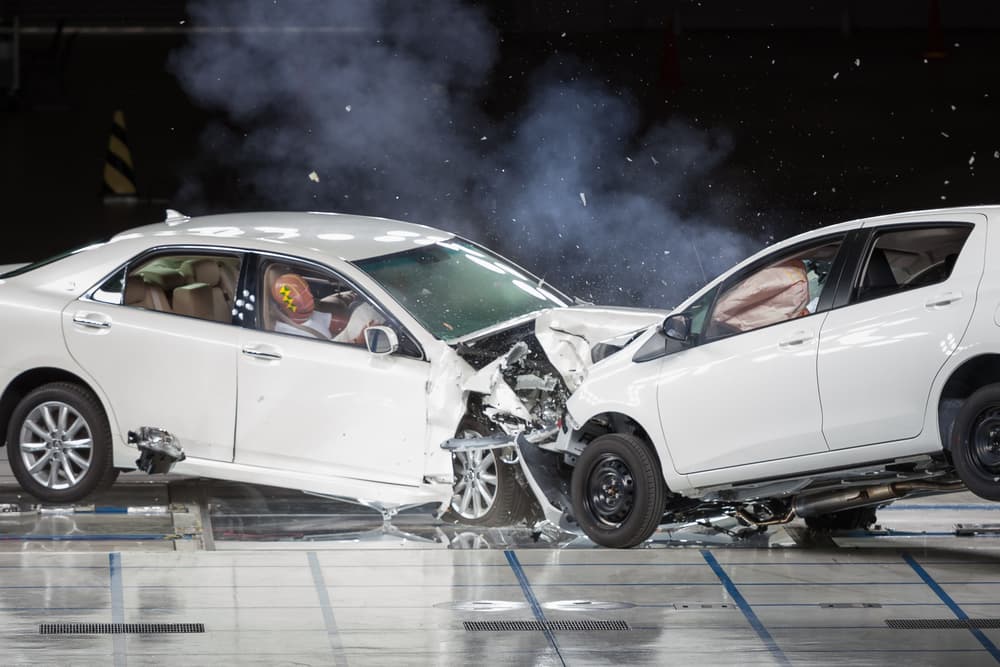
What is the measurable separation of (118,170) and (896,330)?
17.8 meters

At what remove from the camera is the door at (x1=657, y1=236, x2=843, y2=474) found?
830 centimetres

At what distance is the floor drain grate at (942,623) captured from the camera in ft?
24.8

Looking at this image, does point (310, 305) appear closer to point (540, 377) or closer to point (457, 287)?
point (457, 287)

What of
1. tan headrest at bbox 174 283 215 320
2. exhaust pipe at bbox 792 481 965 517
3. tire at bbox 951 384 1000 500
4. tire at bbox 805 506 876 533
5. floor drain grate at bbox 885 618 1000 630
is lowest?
floor drain grate at bbox 885 618 1000 630

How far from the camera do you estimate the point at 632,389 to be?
29.8 ft

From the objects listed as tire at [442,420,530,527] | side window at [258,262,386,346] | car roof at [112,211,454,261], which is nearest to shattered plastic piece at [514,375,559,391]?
tire at [442,420,530,527]

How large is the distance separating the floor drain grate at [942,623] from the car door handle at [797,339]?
137cm

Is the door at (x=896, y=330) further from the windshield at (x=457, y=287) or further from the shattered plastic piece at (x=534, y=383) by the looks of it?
the windshield at (x=457, y=287)

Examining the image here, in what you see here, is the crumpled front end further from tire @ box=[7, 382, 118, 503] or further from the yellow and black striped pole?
the yellow and black striped pole

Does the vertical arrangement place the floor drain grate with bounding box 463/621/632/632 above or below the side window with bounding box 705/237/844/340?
below

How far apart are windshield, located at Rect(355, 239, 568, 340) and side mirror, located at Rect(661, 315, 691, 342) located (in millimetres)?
1373

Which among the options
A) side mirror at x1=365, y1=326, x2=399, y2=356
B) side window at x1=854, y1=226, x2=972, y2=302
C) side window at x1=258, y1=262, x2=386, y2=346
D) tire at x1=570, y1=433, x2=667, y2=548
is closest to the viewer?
side window at x1=854, y1=226, x2=972, y2=302

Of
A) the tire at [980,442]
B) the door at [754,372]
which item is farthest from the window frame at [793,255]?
the tire at [980,442]

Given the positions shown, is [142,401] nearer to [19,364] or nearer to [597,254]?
[19,364]
